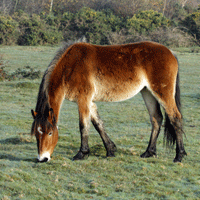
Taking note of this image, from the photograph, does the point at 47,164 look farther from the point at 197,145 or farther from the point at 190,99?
the point at 190,99

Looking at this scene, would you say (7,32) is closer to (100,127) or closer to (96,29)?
(96,29)

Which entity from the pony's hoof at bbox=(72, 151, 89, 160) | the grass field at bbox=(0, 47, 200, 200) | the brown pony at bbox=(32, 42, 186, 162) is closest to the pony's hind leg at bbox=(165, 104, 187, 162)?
the brown pony at bbox=(32, 42, 186, 162)

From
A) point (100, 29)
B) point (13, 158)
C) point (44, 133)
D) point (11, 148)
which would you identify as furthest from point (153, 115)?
point (100, 29)

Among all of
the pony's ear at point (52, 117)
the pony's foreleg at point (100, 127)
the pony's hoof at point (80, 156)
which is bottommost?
the pony's hoof at point (80, 156)

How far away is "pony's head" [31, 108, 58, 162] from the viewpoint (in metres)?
5.15

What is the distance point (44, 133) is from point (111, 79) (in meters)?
1.61

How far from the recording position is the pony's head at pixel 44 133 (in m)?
5.15

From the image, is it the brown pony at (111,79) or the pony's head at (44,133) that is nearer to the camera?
the pony's head at (44,133)

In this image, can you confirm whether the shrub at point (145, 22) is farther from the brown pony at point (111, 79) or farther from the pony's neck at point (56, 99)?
the pony's neck at point (56, 99)

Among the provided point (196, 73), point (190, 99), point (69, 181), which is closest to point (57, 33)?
point (196, 73)

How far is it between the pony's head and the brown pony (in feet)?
1.20

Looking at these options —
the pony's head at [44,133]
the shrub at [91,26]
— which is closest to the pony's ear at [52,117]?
the pony's head at [44,133]

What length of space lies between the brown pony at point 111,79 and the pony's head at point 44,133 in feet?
1.20

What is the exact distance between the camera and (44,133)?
5184mm
